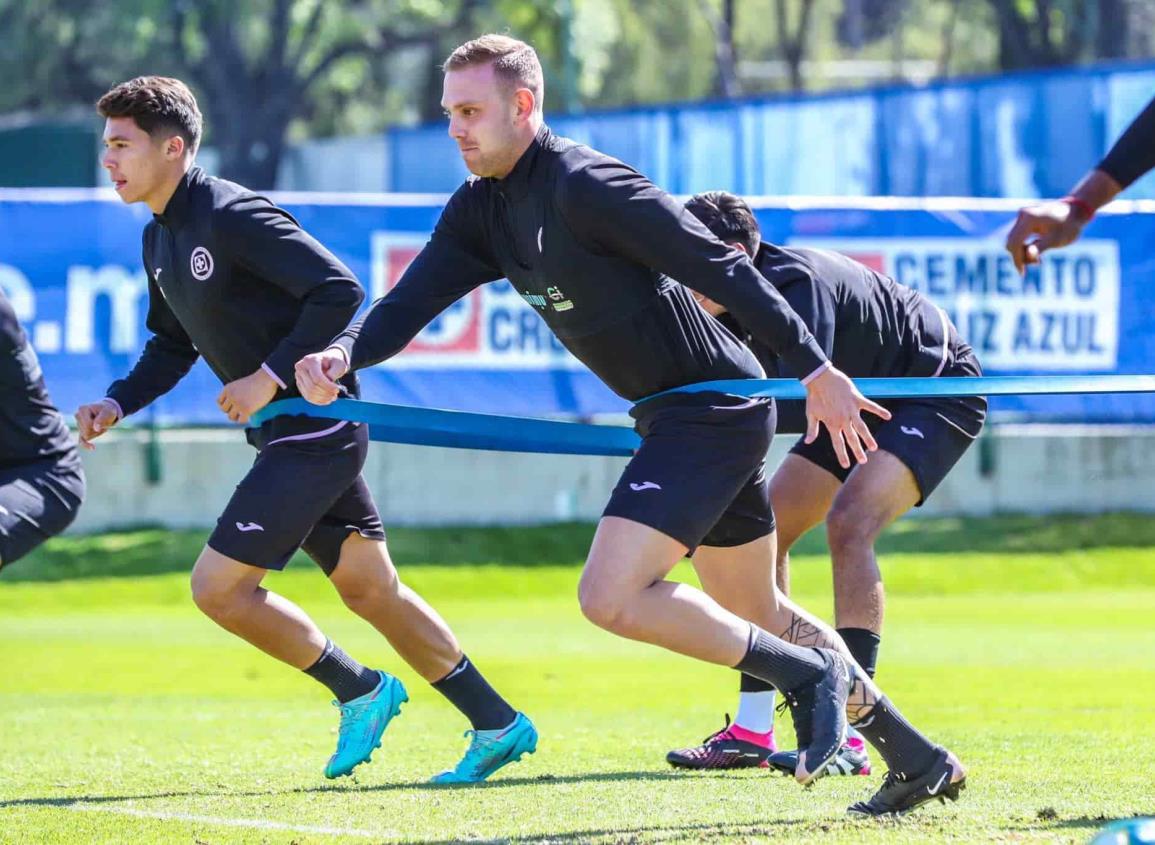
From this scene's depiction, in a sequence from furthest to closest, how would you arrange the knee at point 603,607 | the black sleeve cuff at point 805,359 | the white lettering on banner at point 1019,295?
the white lettering on banner at point 1019,295 < the knee at point 603,607 < the black sleeve cuff at point 805,359

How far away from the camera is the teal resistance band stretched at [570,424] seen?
20.2ft

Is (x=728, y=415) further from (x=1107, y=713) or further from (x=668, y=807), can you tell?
(x=1107, y=713)

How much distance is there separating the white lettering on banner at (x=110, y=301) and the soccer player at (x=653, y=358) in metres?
10.4

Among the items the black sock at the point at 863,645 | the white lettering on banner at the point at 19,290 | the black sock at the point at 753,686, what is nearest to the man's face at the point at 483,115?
the black sock at the point at 863,645

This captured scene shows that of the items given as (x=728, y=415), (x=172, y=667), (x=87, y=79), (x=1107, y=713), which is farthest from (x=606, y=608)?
(x=87, y=79)

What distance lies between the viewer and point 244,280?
697cm

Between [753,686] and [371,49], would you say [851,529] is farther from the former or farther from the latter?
[371,49]

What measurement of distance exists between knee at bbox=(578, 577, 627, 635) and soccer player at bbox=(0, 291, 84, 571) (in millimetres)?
2520

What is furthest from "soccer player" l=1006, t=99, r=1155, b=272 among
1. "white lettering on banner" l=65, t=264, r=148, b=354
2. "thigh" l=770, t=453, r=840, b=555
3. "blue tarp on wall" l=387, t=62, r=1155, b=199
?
"blue tarp on wall" l=387, t=62, r=1155, b=199

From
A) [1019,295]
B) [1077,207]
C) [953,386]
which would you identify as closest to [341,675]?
[953,386]

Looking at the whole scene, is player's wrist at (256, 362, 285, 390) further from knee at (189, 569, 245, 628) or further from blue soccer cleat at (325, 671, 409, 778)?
blue soccer cleat at (325, 671, 409, 778)

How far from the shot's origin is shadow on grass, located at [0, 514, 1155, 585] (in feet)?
57.3

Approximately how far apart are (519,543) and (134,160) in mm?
11628

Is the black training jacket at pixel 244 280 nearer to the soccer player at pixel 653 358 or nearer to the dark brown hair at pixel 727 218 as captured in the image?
the soccer player at pixel 653 358
